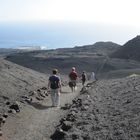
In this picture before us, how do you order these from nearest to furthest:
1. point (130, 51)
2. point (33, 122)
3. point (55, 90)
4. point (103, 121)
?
point (103, 121)
point (33, 122)
point (55, 90)
point (130, 51)

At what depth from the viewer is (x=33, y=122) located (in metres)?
18.1

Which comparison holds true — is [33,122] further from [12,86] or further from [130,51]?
[130,51]

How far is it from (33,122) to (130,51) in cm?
6513

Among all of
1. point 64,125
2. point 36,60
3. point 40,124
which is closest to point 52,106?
point 40,124

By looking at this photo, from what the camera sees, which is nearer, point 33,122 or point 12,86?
point 33,122

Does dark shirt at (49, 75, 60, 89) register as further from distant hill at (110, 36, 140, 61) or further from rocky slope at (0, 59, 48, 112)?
distant hill at (110, 36, 140, 61)

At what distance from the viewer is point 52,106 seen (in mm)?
22375

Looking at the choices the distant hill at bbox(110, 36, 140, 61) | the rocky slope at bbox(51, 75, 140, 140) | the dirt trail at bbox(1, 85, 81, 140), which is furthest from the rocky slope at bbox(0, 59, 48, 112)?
the distant hill at bbox(110, 36, 140, 61)

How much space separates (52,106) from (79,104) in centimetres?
132

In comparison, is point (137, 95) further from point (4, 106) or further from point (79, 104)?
point (4, 106)

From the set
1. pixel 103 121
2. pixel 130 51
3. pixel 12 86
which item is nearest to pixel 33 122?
pixel 103 121

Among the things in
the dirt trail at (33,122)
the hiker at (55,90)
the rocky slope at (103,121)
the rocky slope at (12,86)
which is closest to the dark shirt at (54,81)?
the hiker at (55,90)

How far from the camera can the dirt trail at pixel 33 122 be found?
15891 mm

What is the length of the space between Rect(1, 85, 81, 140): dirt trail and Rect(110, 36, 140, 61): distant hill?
58060mm
